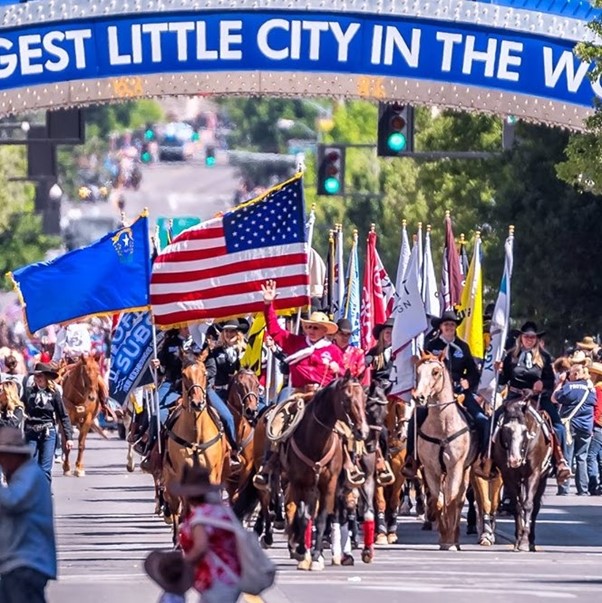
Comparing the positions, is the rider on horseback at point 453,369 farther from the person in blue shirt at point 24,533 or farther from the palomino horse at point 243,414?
the person in blue shirt at point 24,533

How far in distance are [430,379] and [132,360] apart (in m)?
4.76

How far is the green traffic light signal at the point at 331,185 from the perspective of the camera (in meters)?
37.0

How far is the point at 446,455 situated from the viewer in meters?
25.8

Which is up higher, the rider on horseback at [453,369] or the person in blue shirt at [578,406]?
the rider on horseback at [453,369]

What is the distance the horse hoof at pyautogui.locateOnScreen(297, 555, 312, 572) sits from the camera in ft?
74.6

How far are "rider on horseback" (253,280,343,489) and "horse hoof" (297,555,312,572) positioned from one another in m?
1.01

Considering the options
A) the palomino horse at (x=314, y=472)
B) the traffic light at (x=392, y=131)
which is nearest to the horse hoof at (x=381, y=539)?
the palomino horse at (x=314, y=472)

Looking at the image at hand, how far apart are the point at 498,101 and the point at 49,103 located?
5.21 m

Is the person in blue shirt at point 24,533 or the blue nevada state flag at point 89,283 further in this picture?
the blue nevada state flag at point 89,283

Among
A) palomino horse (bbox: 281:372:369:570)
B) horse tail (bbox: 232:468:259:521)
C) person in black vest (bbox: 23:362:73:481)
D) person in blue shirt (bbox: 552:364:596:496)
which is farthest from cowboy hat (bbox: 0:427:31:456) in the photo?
person in blue shirt (bbox: 552:364:596:496)

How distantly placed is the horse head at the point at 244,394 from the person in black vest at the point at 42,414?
430cm

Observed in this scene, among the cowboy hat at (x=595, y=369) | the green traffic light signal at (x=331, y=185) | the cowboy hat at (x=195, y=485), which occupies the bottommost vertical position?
the cowboy hat at (x=595, y=369)

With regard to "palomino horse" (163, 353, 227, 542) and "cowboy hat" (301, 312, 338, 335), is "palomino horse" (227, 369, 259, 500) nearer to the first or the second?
"palomino horse" (163, 353, 227, 542)

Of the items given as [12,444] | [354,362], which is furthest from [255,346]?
[12,444]
